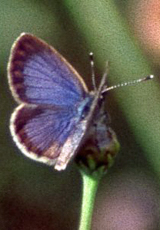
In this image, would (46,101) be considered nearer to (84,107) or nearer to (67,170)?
(84,107)

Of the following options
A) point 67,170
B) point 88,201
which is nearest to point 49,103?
point 88,201

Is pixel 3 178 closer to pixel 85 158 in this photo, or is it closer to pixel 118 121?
pixel 118 121

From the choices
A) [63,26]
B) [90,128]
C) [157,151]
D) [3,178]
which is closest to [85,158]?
[90,128]

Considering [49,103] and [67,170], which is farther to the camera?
[67,170]

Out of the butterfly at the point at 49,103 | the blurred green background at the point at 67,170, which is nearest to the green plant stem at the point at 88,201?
the butterfly at the point at 49,103

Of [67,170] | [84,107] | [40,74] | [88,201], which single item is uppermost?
[40,74]

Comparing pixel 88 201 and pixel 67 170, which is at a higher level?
pixel 88 201

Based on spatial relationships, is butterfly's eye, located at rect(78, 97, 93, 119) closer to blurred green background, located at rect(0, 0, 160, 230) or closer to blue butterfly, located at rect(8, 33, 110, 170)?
blue butterfly, located at rect(8, 33, 110, 170)

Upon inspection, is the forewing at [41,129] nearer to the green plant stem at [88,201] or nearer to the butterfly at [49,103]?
the butterfly at [49,103]
